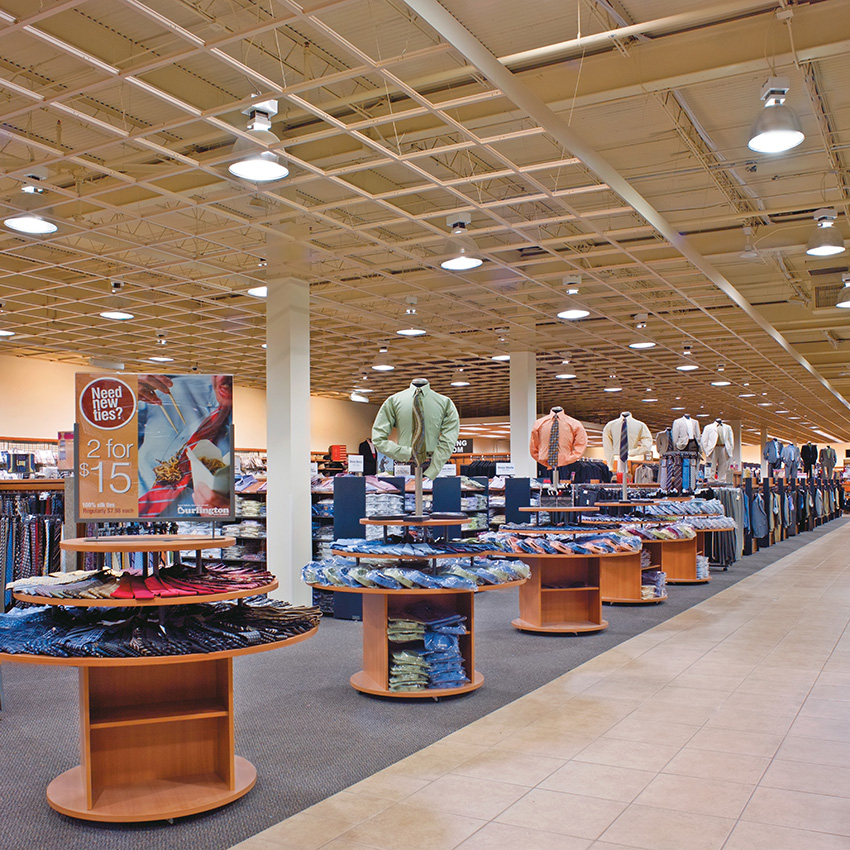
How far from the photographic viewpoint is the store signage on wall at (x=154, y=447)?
12.4 feet

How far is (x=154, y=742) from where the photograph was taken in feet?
12.6

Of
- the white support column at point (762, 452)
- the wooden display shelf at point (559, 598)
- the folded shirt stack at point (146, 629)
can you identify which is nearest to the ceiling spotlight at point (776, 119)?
the wooden display shelf at point (559, 598)

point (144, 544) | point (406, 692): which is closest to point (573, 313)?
point (406, 692)

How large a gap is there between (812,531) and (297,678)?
20.1 metres

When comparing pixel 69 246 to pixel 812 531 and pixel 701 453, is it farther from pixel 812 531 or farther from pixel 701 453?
pixel 812 531

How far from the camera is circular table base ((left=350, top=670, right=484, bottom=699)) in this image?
17.9ft

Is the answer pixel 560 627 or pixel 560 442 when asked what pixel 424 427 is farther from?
pixel 560 442

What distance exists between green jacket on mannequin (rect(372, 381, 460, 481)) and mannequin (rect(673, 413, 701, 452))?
7.64m

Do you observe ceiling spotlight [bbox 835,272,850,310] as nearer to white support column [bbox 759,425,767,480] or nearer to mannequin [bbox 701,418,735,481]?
mannequin [bbox 701,418,735,481]

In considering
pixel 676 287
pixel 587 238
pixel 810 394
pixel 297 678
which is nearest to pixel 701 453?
pixel 676 287

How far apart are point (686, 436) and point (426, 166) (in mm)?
6716

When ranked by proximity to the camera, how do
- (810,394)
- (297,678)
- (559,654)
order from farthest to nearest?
(810,394) → (559,654) → (297,678)

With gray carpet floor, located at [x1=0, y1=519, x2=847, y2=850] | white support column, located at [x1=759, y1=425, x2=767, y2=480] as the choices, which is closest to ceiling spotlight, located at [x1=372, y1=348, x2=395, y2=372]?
white support column, located at [x1=759, y1=425, x2=767, y2=480]

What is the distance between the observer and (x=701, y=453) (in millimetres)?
13320
